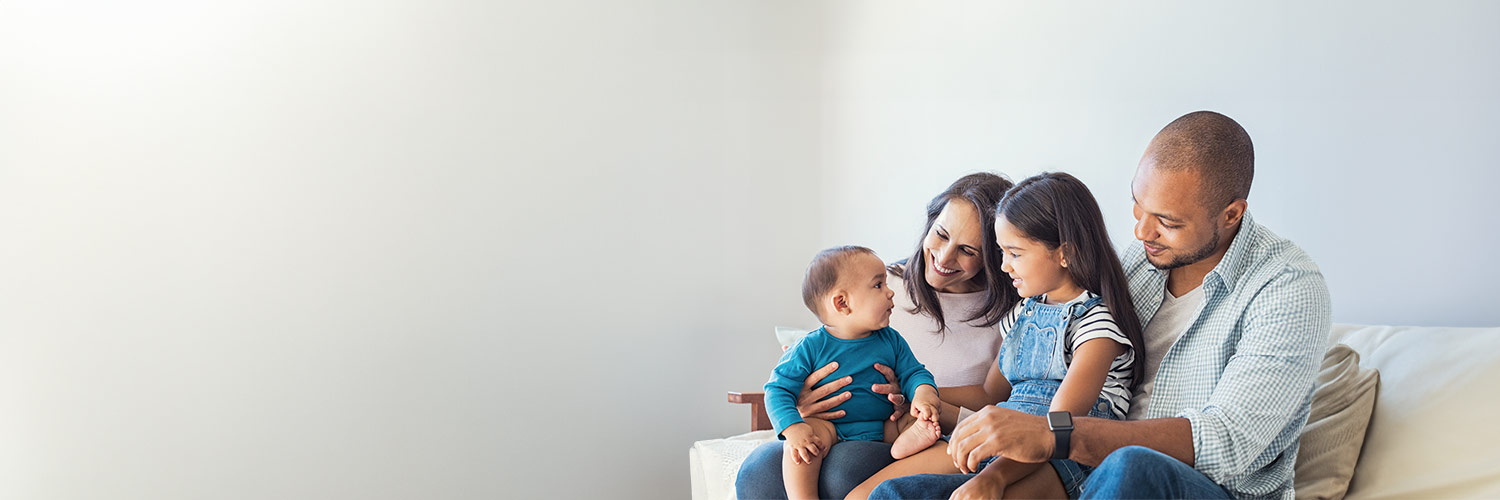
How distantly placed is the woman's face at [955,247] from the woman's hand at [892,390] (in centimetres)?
33

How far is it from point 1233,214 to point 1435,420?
42 cm

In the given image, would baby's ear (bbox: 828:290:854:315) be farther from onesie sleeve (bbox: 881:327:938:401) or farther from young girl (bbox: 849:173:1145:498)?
young girl (bbox: 849:173:1145:498)

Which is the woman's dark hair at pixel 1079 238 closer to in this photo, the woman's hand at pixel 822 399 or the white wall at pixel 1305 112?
the woman's hand at pixel 822 399

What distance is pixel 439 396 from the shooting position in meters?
3.00

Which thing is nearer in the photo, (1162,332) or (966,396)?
(1162,332)

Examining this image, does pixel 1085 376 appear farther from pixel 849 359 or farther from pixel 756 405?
pixel 756 405

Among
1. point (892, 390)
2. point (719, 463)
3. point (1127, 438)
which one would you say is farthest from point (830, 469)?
point (719, 463)

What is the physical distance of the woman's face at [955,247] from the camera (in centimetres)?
203

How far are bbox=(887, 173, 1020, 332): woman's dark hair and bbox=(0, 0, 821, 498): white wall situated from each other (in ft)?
4.39

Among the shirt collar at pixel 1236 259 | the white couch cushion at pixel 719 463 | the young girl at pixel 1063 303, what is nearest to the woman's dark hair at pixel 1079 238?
the young girl at pixel 1063 303

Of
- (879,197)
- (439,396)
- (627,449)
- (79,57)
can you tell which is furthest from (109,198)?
(879,197)

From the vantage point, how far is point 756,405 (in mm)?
2670

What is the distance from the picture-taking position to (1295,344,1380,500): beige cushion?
152 centimetres

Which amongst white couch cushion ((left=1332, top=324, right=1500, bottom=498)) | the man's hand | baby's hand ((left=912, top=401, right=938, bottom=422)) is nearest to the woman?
baby's hand ((left=912, top=401, right=938, bottom=422))
